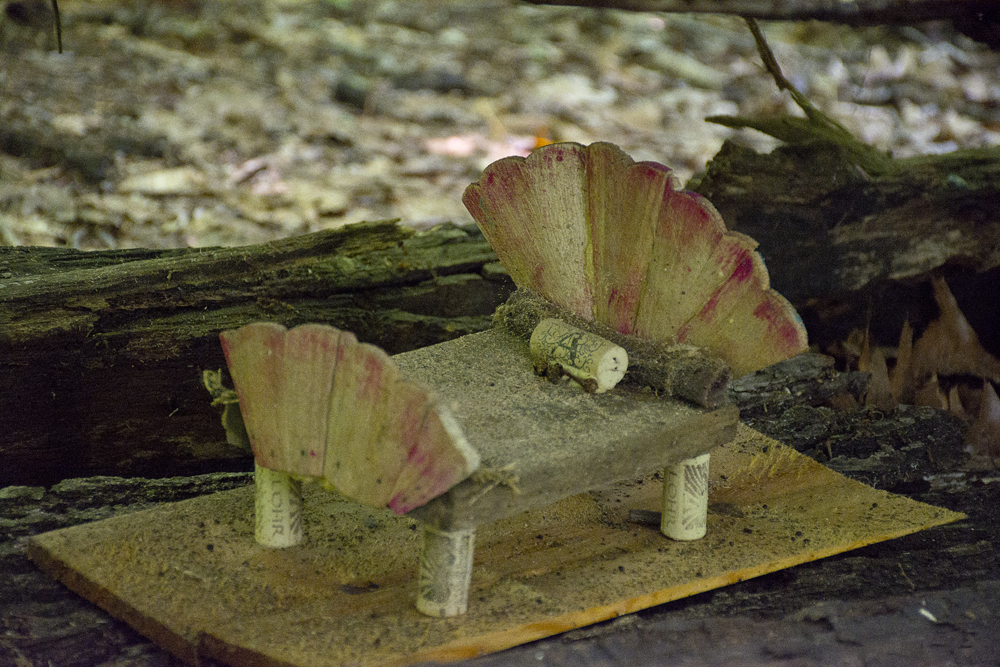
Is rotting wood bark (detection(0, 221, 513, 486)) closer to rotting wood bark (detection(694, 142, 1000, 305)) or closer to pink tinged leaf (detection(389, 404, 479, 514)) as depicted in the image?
rotting wood bark (detection(694, 142, 1000, 305))

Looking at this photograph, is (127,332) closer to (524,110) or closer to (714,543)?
(714,543)

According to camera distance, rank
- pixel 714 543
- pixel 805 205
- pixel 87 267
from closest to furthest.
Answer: pixel 714 543 < pixel 87 267 < pixel 805 205

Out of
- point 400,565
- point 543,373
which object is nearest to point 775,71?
point 543,373

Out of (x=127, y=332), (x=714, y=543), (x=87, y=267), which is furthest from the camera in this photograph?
(x=87, y=267)

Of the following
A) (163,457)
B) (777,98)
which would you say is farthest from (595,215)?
(777,98)

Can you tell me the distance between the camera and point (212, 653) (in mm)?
1429

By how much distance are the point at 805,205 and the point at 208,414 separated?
1.61 metres

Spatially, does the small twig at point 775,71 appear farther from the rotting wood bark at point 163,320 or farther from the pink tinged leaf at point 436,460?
the pink tinged leaf at point 436,460

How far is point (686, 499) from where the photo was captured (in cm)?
176

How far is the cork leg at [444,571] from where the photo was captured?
4.67ft

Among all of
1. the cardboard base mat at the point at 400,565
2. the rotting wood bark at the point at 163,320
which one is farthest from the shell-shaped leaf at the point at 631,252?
the rotting wood bark at the point at 163,320

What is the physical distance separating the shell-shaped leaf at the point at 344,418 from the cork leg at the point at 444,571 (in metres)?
0.10

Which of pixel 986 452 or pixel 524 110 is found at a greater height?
pixel 524 110

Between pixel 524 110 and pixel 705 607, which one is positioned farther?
pixel 524 110
